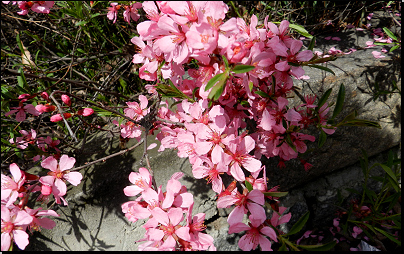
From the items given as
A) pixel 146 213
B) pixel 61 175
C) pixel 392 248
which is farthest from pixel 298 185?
pixel 61 175

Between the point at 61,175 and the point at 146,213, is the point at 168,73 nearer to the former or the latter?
the point at 146,213

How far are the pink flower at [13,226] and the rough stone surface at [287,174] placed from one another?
61 cm

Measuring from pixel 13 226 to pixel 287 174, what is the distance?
67.0 inches

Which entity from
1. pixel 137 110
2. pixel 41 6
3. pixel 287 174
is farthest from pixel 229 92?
pixel 41 6

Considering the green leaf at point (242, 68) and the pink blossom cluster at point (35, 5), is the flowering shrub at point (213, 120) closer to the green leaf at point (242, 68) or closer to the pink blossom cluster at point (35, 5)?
the green leaf at point (242, 68)

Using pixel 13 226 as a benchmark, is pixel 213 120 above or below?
above

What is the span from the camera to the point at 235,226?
1.10 meters

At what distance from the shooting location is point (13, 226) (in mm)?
1012

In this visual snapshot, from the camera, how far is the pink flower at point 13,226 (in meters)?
0.98

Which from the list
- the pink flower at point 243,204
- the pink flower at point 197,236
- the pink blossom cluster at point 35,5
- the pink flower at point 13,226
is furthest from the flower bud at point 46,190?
the pink blossom cluster at point 35,5

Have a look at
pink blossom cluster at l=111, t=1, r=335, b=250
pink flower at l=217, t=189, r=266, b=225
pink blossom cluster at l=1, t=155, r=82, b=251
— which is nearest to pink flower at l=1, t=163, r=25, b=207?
pink blossom cluster at l=1, t=155, r=82, b=251

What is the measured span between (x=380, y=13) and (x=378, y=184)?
182 centimetres

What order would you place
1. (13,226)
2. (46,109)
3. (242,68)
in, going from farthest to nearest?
(46,109), (13,226), (242,68)

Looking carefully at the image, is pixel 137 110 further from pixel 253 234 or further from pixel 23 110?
pixel 253 234
